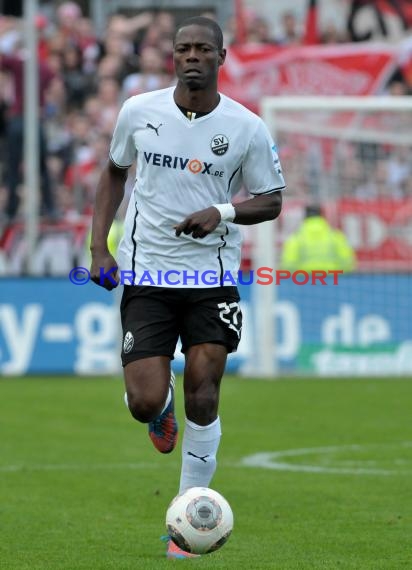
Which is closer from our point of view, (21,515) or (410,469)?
(21,515)

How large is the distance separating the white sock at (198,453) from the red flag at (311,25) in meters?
17.3

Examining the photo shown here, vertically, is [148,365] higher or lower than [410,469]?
higher

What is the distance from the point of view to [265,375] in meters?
17.3

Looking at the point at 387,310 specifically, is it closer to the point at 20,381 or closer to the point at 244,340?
the point at 244,340

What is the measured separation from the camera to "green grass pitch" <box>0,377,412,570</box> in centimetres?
673

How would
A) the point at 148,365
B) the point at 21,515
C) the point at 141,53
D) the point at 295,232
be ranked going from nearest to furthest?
1. the point at 148,365
2. the point at 21,515
3. the point at 295,232
4. the point at 141,53

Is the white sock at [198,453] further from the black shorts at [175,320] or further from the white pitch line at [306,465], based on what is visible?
the white pitch line at [306,465]

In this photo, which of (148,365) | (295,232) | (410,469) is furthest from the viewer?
(295,232)

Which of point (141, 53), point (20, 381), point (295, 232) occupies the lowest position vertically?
point (20, 381)

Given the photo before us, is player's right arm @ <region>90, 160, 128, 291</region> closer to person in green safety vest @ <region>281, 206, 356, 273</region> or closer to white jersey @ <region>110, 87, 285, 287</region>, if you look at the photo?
white jersey @ <region>110, 87, 285, 287</region>

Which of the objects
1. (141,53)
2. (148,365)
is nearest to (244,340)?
(141,53)

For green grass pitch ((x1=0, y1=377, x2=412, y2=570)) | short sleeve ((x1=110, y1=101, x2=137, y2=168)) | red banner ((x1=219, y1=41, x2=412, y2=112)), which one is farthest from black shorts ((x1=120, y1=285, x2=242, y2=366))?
red banner ((x1=219, y1=41, x2=412, y2=112))

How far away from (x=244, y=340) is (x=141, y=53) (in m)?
7.64

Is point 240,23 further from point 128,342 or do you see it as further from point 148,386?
point 148,386
